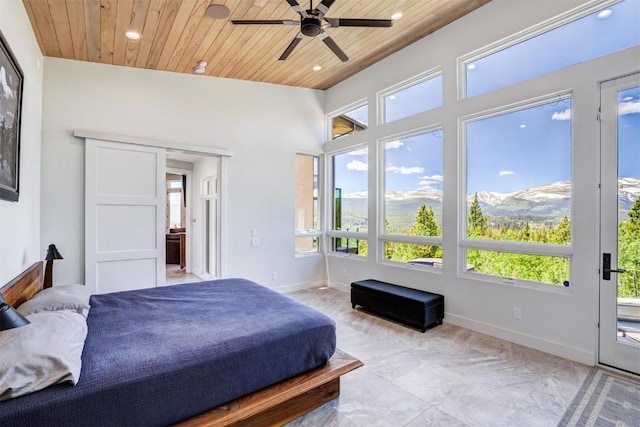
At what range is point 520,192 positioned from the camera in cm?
343

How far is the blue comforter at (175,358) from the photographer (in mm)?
1447

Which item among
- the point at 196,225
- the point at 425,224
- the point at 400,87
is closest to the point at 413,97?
the point at 400,87

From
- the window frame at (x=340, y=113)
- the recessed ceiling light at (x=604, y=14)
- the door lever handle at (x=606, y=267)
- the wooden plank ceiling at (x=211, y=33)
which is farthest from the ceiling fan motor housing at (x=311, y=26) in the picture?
the door lever handle at (x=606, y=267)

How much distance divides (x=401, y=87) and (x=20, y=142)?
14.4 ft

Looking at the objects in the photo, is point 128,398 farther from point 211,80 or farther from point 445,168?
point 211,80

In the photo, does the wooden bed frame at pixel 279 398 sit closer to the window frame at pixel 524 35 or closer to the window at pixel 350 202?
the window at pixel 350 202

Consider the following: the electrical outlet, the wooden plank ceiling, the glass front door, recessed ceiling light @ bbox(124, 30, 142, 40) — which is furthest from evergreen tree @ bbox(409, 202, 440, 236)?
recessed ceiling light @ bbox(124, 30, 142, 40)

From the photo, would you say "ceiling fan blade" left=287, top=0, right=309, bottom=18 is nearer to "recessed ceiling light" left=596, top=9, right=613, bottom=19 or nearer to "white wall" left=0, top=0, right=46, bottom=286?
"white wall" left=0, top=0, right=46, bottom=286

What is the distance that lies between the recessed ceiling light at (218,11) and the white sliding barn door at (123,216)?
199 centimetres

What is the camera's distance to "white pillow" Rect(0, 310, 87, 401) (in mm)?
1344

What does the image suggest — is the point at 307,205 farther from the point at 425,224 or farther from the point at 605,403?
the point at 605,403

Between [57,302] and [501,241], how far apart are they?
4114 millimetres

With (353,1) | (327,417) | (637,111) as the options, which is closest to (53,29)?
(353,1)

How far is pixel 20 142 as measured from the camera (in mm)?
2695
